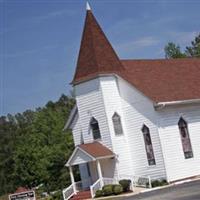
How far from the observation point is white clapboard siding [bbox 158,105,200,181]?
41.4m

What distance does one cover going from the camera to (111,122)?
43.5 metres

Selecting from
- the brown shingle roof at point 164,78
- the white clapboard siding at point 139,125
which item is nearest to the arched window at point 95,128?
the white clapboard siding at point 139,125

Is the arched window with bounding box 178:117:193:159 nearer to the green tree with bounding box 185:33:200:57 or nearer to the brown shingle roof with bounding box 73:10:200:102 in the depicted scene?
the brown shingle roof with bounding box 73:10:200:102

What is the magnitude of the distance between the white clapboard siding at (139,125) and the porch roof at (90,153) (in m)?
1.94

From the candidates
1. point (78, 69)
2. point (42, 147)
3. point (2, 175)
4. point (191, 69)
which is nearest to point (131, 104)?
point (78, 69)

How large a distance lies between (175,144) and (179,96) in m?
3.46

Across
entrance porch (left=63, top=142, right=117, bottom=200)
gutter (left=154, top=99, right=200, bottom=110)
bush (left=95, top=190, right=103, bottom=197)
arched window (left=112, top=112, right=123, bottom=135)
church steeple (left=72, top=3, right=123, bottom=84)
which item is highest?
church steeple (left=72, top=3, right=123, bottom=84)

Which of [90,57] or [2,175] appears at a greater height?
[90,57]

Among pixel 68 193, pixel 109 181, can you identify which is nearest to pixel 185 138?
pixel 109 181

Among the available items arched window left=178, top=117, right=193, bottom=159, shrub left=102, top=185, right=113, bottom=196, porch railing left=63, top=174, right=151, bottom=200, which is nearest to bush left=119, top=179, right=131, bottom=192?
porch railing left=63, top=174, right=151, bottom=200

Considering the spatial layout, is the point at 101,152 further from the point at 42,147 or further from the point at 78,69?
the point at 42,147

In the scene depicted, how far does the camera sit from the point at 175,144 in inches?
1656

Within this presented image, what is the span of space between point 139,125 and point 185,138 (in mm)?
3432

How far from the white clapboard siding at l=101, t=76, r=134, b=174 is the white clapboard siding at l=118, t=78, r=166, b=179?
1.02 feet
